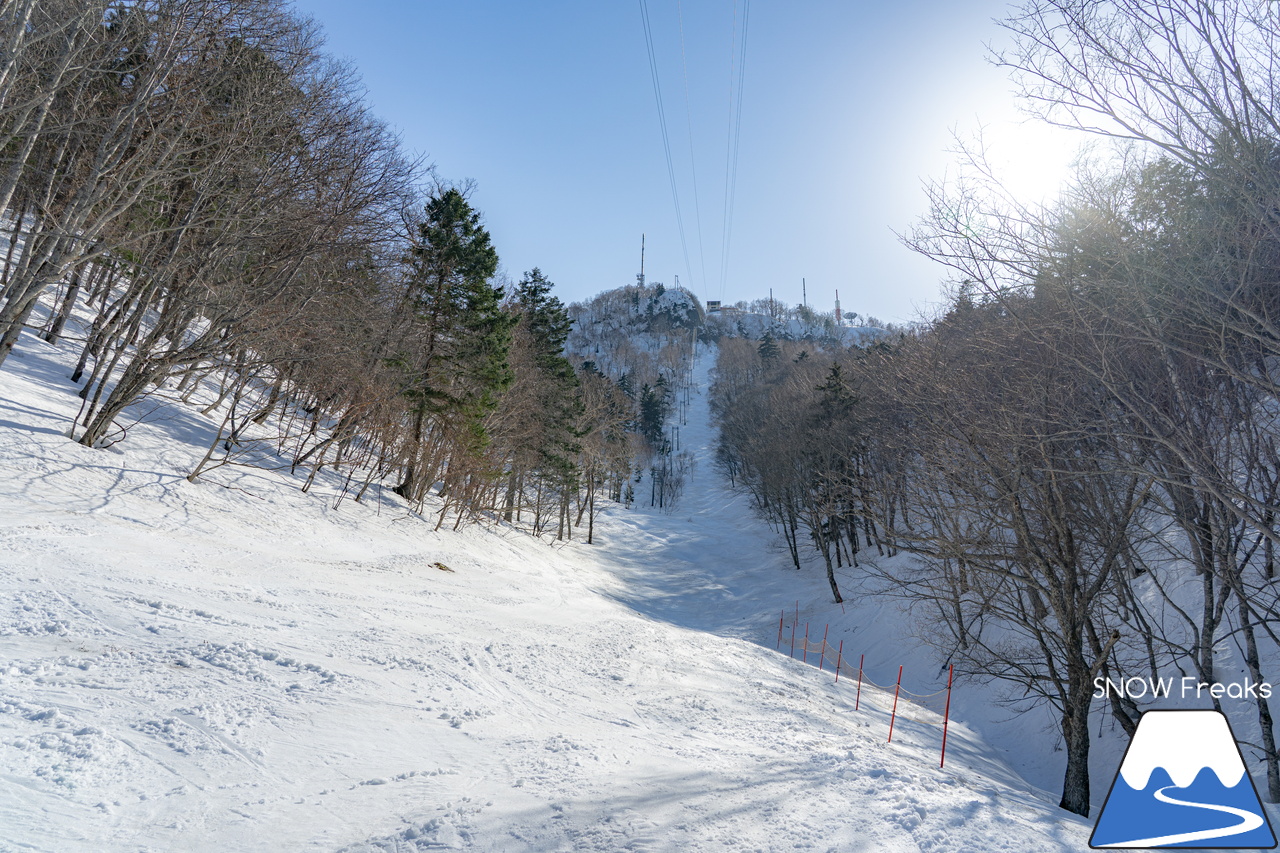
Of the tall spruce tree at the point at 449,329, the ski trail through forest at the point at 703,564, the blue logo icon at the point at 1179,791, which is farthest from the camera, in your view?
the ski trail through forest at the point at 703,564

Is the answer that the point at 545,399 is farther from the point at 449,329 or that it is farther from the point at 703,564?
the point at 703,564

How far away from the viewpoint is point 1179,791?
4512 millimetres

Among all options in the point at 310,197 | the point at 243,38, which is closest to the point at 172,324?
the point at 310,197

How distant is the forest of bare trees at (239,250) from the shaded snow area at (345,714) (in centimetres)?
282

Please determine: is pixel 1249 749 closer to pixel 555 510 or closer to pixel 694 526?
pixel 555 510

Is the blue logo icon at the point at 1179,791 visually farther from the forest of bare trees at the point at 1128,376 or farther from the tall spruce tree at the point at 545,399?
the tall spruce tree at the point at 545,399

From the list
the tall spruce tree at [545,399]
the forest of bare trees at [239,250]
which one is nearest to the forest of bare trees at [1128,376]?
the forest of bare trees at [239,250]

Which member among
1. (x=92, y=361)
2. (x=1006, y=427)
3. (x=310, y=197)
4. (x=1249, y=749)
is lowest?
(x=1249, y=749)

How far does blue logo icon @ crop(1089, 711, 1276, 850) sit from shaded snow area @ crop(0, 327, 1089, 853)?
1096 millimetres

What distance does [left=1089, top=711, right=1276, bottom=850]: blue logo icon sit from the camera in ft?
14.4

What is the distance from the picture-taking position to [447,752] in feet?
16.7

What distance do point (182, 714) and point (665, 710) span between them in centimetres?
534

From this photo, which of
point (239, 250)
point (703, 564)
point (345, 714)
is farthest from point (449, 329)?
point (703, 564)

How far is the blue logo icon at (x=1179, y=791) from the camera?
4387mm
